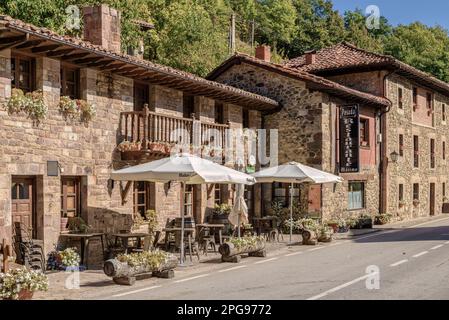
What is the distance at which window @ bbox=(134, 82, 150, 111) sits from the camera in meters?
17.8

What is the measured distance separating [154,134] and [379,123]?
14682 millimetres

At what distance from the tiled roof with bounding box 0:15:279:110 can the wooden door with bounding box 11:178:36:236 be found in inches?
A: 127

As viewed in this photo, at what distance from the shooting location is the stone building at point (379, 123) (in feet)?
80.9

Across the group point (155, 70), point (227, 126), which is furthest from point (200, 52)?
point (155, 70)

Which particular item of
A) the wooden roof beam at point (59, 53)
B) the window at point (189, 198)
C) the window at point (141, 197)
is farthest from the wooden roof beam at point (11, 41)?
the window at point (189, 198)

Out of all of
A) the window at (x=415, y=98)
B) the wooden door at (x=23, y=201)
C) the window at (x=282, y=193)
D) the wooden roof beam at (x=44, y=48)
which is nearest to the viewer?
the wooden door at (x=23, y=201)

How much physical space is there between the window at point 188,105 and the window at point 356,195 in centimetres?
919

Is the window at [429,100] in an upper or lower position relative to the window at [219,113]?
upper

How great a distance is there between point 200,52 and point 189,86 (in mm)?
18544

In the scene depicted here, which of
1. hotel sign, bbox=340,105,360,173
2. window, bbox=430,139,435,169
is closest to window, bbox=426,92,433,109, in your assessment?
window, bbox=430,139,435,169

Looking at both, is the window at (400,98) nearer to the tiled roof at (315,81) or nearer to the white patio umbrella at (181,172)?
the tiled roof at (315,81)

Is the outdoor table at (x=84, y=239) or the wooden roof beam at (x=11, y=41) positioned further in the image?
the outdoor table at (x=84, y=239)

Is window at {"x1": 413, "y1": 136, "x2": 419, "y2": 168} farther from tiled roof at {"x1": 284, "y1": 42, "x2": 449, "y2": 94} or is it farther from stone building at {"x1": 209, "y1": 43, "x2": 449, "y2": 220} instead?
tiled roof at {"x1": 284, "y1": 42, "x2": 449, "y2": 94}
